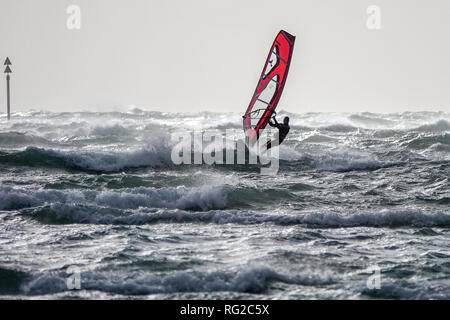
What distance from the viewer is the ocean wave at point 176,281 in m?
7.73

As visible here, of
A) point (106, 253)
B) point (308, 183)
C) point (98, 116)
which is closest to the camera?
point (106, 253)

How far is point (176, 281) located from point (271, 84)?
277 inches

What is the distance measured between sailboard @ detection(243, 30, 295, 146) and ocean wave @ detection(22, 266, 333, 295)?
237 inches

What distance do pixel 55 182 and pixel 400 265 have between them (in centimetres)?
719

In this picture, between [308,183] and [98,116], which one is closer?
[308,183]

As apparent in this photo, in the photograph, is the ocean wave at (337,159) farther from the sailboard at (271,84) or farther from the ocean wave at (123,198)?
the ocean wave at (123,198)

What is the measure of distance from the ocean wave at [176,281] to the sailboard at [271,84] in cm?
603

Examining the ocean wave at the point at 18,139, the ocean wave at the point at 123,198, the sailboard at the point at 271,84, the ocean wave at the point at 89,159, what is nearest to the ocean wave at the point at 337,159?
the sailboard at the point at 271,84

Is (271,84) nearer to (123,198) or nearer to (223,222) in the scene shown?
(123,198)

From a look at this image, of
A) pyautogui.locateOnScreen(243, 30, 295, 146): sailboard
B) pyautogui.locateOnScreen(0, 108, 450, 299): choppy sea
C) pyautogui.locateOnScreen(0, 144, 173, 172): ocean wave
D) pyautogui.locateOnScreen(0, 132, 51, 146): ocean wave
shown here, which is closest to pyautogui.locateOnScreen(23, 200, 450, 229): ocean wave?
pyautogui.locateOnScreen(0, 108, 450, 299): choppy sea

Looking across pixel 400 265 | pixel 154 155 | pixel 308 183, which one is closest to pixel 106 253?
pixel 400 265

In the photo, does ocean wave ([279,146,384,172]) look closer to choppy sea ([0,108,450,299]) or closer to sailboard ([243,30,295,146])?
choppy sea ([0,108,450,299])

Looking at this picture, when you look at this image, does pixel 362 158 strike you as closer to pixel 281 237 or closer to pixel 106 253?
pixel 281 237
